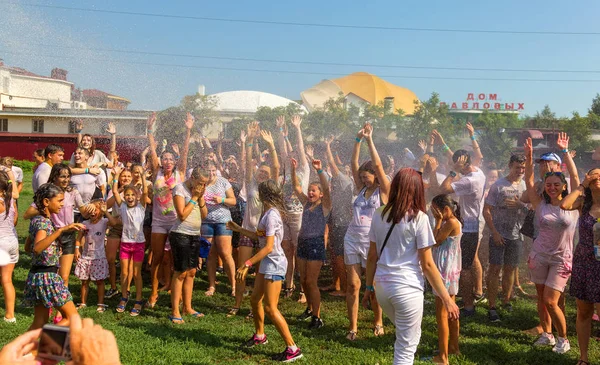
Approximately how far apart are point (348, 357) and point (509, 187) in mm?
3175

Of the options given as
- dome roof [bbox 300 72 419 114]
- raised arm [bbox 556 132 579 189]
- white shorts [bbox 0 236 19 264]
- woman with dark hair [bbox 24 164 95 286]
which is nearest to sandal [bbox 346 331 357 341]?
raised arm [bbox 556 132 579 189]

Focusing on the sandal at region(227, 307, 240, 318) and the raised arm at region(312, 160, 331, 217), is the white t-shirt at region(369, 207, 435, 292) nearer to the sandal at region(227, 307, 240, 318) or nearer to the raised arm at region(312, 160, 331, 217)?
the raised arm at region(312, 160, 331, 217)

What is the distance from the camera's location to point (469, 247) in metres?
6.90

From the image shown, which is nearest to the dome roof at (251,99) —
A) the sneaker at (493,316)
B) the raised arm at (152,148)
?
the raised arm at (152,148)

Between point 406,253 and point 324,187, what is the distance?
7.59ft

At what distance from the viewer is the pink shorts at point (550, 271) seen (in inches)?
220

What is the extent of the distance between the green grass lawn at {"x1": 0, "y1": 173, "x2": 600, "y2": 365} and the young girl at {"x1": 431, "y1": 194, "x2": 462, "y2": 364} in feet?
0.79

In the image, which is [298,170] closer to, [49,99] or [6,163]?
[6,163]

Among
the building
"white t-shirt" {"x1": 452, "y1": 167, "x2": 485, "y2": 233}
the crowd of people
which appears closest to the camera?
the crowd of people

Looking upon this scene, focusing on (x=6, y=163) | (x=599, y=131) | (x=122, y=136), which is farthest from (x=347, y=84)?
(x=6, y=163)

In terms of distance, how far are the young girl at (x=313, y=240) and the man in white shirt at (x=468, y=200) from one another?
158cm

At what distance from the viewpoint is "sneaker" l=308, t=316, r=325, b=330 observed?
6.40 m

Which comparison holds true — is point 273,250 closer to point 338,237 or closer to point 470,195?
point 338,237

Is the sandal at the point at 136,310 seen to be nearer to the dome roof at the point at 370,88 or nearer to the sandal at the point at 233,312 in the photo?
the sandal at the point at 233,312
